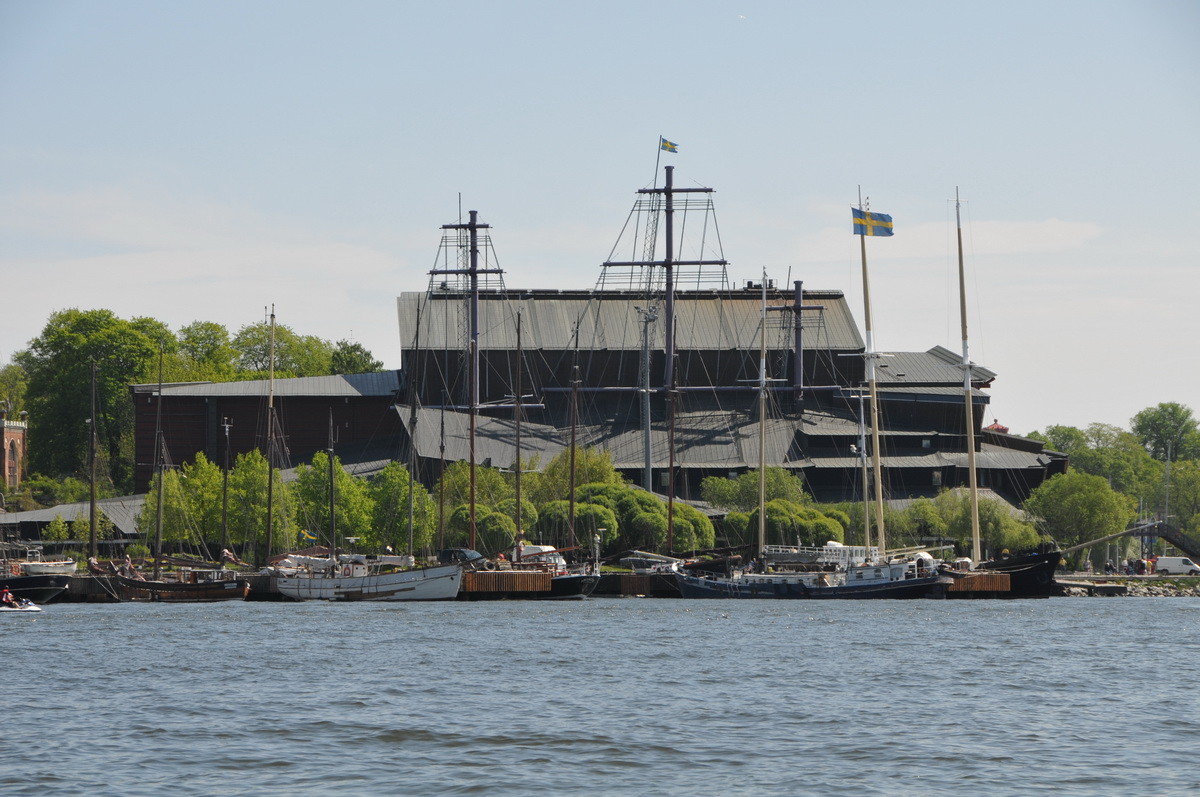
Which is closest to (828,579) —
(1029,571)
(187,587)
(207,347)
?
(1029,571)

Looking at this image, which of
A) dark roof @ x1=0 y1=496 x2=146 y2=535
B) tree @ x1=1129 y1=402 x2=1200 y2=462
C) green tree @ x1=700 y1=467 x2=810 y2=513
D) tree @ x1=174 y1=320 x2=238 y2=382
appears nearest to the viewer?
green tree @ x1=700 y1=467 x2=810 y2=513

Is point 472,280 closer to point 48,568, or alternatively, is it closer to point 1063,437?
point 48,568

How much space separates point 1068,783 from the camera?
87.7 ft

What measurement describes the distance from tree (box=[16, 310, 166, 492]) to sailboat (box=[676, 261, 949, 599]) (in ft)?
212

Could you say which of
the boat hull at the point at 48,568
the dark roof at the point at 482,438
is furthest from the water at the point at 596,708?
the dark roof at the point at 482,438

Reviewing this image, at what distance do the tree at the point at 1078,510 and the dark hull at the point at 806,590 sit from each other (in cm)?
2641

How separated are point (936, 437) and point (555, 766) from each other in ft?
287

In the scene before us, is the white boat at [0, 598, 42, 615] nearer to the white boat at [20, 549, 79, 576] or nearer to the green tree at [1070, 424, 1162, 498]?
the white boat at [20, 549, 79, 576]

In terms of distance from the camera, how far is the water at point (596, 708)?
27.3 metres

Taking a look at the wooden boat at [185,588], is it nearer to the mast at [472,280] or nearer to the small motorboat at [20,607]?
the small motorboat at [20,607]

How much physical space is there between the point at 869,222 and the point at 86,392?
69473 mm

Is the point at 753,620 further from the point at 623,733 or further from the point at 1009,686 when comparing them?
the point at 623,733

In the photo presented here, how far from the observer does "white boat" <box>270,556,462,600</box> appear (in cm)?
7425

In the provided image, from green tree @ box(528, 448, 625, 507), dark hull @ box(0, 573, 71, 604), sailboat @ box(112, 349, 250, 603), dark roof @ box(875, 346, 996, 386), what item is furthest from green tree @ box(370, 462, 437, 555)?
dark roof @ box(875, 346, 996, 386)
